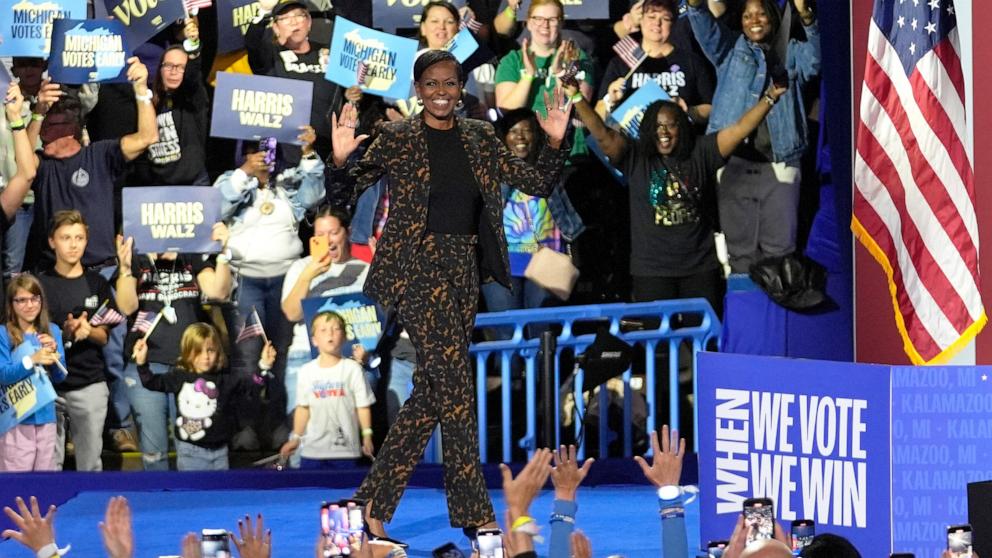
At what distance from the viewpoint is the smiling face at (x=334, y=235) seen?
743 centimetres

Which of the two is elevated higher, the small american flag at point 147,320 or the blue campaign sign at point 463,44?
the blue campaign sign at point 463,44

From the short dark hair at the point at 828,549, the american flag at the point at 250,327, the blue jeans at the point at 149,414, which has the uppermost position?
the american flag at the point at 250,327

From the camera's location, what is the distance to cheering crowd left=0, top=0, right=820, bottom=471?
737 centimetres

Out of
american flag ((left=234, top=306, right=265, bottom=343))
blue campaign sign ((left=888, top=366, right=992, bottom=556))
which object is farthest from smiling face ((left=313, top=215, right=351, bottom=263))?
blue campaign sign ((left=888, top=366, right=992, bottom=556))

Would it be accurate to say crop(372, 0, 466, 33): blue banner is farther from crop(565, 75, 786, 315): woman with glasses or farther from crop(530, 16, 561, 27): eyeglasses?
crop(565, 75, 786, 315): woman with glasses

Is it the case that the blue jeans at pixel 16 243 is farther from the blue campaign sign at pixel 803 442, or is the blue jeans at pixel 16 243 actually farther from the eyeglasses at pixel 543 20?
the blue campaign sign at pixel 803 442

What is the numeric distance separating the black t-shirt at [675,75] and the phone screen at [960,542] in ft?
15.2

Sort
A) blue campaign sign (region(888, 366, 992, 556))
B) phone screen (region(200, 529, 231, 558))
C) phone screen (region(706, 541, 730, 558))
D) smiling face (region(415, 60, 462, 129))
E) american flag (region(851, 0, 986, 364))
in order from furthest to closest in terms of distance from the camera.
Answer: american flag (region(851, 0, 986, 364)) < smiling face (region(415, 60, 462, 129)) < blue campaign sign (region(888, 366, 992, 556)) < phone screen (region(706, 541, 730, 558)) < phone screen (region(200, 529, 231, 558))

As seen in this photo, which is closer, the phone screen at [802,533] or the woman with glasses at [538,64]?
the phone screen at [802,533]

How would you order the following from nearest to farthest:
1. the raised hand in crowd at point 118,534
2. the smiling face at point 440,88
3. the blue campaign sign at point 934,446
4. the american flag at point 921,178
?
the raised hand in crowd at point 118,534
the blue campaign sign at point 934,446
the smiling face at point 440,88
the american flag at point 921,178

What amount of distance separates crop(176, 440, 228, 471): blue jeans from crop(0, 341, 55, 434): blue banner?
603 millimetres

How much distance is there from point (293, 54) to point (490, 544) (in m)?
5.05

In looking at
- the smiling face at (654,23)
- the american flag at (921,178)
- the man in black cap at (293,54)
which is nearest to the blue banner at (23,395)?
the man in black cap at (293,54)

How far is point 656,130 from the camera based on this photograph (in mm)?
7477
